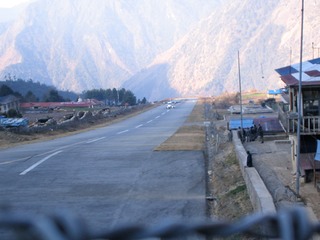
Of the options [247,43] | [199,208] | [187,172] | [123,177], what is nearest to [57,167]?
A: [123,177]

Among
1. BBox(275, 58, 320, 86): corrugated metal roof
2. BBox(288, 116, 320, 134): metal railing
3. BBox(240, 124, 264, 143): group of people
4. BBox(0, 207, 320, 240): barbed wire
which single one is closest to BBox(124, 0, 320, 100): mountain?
BBox(240, 124, 264, 143): group of people

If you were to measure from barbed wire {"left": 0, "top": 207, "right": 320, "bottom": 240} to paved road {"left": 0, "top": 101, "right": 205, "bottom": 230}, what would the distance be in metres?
11.9

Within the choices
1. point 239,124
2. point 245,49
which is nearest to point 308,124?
point 239,124

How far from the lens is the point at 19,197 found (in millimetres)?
17906

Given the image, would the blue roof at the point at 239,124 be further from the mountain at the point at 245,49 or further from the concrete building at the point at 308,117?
the mountain at the point at 245,49

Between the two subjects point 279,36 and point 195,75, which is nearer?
point 279,36

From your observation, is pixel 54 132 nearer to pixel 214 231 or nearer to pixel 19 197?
pixel 19 197

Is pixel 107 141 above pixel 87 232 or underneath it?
underneath

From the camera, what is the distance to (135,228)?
1.18 m

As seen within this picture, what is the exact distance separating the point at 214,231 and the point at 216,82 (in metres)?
167

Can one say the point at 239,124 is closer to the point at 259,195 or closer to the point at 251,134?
the point at 251,134

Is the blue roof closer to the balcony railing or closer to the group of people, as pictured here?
the group of people

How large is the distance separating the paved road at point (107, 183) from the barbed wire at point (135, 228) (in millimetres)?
11864

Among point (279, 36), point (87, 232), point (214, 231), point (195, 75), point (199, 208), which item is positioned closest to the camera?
point (87, 232)
